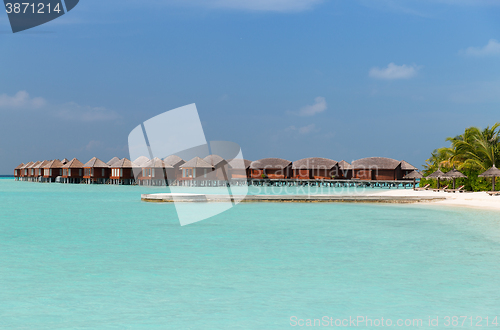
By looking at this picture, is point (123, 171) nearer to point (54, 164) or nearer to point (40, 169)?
point (54, 164)

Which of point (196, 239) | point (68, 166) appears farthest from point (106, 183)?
point (196, 239)

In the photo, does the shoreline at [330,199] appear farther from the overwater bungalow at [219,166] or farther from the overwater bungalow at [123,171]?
the overwater bungalow at [123,171]

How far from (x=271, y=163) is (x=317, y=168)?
22.2 ft

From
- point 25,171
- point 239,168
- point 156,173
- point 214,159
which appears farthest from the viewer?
point 25,171

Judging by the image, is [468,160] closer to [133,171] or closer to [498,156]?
[498,156]

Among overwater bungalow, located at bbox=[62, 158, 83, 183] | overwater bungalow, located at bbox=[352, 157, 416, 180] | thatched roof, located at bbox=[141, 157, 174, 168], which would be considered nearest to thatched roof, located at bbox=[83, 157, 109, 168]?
overwater bungalow, located at bbox=[62, 158, 83, 183]

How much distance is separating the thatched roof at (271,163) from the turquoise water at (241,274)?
156 feet

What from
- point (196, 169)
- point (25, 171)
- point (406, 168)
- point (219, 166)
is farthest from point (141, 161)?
point (25, 171)

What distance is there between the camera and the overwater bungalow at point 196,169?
206 feet

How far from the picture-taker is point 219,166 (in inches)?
2660

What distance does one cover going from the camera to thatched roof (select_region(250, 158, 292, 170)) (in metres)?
65.4

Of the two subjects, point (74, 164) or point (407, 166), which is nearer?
point (407, 166)

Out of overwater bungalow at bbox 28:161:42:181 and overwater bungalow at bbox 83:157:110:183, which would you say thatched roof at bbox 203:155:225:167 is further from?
overwater bungalow at bbox 28:161:42:181

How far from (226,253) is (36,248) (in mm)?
5359
